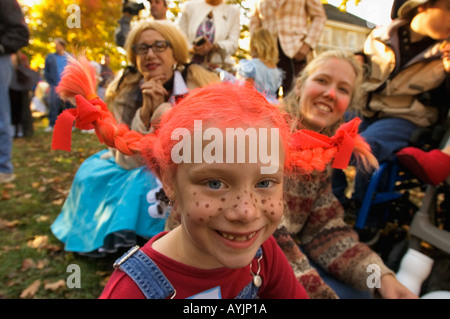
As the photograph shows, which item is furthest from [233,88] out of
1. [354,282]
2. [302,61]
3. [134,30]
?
[302,61]

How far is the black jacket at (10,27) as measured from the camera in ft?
11.5

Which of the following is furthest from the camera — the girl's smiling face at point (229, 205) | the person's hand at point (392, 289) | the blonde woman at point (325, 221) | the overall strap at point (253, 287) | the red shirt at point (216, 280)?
the blonde woman at point (325, 221)

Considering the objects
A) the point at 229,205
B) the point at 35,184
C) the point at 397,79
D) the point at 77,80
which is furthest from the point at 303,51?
the point at 35,184

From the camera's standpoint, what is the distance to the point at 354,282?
72.4 inches

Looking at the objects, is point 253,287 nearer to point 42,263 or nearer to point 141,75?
point 141,75

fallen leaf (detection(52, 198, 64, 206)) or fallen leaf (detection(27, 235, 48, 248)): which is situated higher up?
fallen leaf (detection(27, 235, 48, 248))

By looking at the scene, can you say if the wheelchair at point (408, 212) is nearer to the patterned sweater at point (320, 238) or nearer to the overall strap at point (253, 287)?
the patterned sweater at point (320, 238)

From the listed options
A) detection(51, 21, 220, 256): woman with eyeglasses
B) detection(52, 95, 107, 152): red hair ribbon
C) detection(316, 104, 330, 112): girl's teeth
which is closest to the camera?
detection(52, 95, 107, 152): red hair ribbon

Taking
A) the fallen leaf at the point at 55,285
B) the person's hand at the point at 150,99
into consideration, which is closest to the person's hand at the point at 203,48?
the person's hand at the point at 150,99

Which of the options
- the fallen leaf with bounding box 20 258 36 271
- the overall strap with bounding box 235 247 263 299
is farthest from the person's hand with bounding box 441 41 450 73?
the fallen leaf with bounding box 20 258 36 271

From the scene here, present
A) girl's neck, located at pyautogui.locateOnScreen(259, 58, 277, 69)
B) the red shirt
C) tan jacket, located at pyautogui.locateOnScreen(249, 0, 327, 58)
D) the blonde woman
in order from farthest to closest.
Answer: tan jacket, located at pyautogui.locateOnScreen(249, 0, 327, 58)
girl's neck, located at pyautogui.locateOnScreen(259, 58, 277, 69)
the blonde woman
the red shirt

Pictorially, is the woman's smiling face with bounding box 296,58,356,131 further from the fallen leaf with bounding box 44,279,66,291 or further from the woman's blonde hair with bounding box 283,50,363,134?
the fallen leaf with bounding box 44,279,66,291

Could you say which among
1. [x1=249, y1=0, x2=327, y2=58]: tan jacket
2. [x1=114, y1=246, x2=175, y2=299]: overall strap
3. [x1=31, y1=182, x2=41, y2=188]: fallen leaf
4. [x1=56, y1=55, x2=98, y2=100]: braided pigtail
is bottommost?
[x1=31, y1=182, x2=41, y2=188]: fallen leaf

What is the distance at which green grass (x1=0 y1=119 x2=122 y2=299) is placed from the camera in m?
2.31
